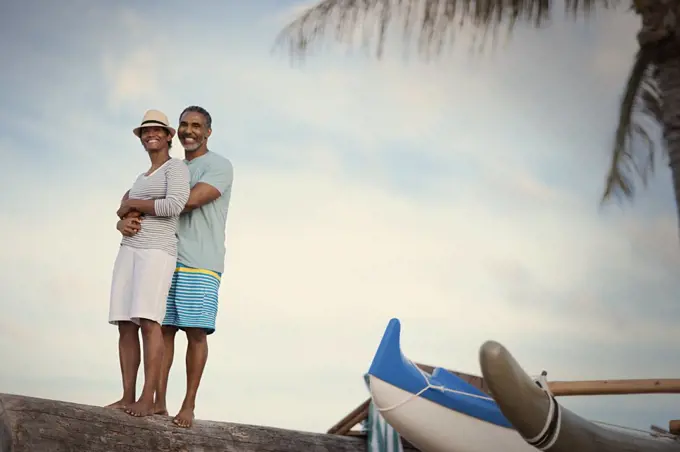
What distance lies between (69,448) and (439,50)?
5.46 meters

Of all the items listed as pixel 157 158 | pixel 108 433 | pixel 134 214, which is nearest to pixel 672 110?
pixel 157 158

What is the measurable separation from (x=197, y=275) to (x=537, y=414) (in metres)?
1.91

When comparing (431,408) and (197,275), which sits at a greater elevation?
(197,275)

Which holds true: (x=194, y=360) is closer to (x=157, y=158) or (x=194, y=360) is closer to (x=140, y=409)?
(x=140, y=409)

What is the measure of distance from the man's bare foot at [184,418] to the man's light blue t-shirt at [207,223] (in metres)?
0.76

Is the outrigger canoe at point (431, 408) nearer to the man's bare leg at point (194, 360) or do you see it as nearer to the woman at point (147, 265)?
the man's bare leg at point (194, 360)

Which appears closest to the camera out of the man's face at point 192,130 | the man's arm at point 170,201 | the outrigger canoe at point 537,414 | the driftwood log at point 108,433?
the driftwood log at point 108,433

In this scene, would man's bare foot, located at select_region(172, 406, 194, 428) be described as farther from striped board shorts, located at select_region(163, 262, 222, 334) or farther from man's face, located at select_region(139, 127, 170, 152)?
man's face, located at select_region(139, 127, 170, 152)

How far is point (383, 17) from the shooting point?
7941mm

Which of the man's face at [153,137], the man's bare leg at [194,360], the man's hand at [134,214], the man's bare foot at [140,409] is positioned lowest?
the man's bare foot at [140,409]

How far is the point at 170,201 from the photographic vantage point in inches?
168

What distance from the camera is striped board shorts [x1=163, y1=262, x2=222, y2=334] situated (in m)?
4.36

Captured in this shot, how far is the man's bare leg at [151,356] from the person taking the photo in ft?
13.3

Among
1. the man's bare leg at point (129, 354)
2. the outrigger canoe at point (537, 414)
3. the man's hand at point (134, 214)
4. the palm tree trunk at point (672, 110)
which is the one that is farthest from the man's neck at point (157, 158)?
the palm tree trunk at point (672, 110)
